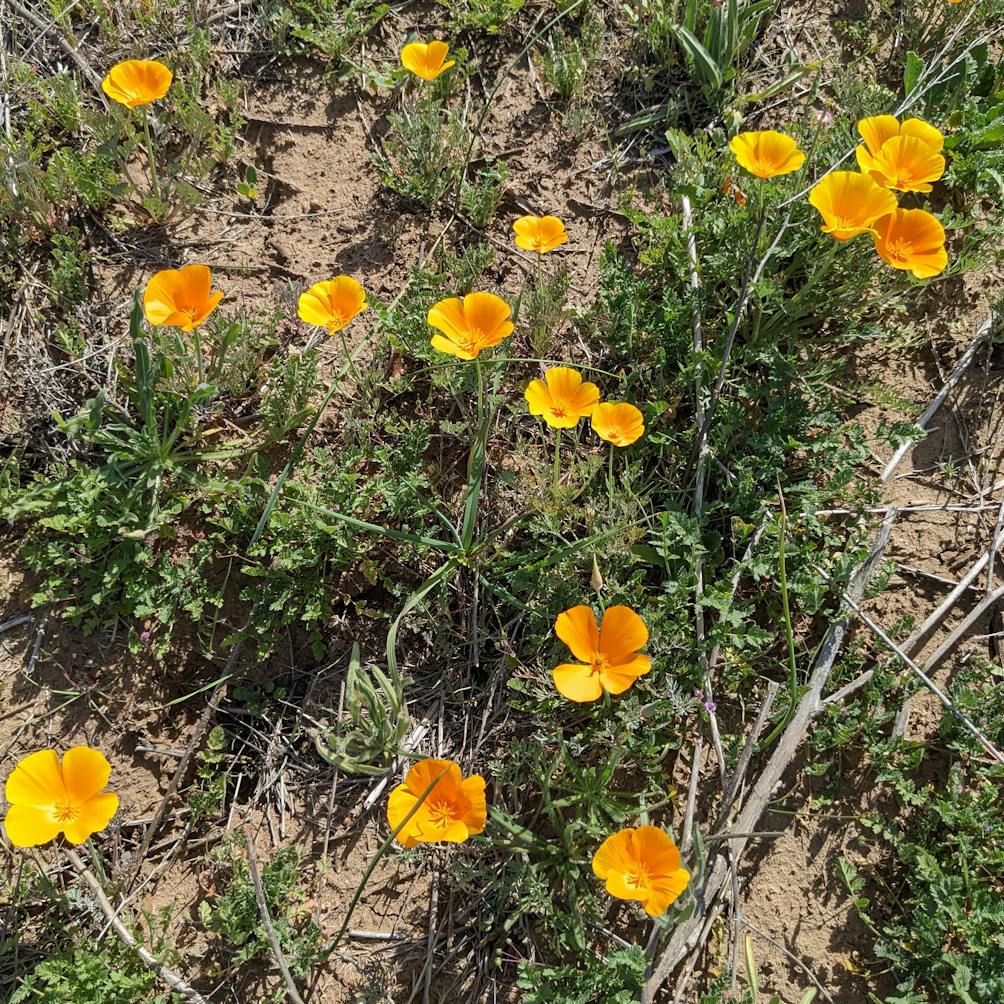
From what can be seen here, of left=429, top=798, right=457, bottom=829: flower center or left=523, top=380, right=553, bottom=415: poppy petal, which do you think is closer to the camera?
left=429, top=798, right=457, bottom=829: flower center

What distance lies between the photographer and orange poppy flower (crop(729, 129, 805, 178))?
2469 millimetres

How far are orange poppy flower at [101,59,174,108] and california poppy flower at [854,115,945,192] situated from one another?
2275 mm

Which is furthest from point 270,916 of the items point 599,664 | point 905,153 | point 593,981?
point 905,153

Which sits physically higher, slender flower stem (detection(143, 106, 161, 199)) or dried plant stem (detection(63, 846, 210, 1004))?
slender flower stem (detection(143, 106, 161, 199))

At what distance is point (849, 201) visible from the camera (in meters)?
2.48

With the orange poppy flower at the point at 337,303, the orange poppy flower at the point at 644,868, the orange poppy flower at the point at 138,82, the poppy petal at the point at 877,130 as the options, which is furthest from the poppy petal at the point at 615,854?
the orange poppy flower at the point at 138,82

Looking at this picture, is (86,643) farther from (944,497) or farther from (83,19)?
(944,497)

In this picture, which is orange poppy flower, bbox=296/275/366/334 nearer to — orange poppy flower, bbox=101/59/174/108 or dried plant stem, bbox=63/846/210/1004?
orange poppy flower, bbox=101/59/174/108

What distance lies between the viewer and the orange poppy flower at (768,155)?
8.10 feet

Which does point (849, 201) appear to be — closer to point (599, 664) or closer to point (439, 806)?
point (599, 664)

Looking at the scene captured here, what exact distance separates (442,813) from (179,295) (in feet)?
5.72

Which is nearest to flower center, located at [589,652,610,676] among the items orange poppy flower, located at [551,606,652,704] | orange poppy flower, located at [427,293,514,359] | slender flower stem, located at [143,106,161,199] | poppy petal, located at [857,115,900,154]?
orange poppy flower, located at [551,606,652,704]

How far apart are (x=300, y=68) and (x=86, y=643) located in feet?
7.76

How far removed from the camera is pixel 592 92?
336 cm
